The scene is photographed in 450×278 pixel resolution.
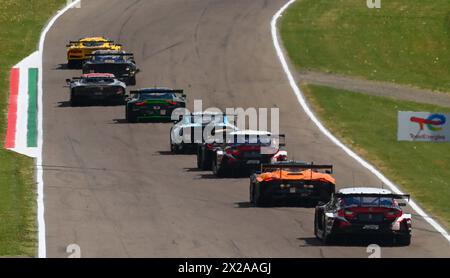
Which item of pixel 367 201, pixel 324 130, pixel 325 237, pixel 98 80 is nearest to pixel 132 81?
pixel 98 80

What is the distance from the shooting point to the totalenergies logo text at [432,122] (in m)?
51.8

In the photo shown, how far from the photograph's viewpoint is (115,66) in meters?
67.4

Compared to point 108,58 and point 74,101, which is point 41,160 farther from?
point 108,58

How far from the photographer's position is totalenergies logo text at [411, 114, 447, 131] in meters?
51.8

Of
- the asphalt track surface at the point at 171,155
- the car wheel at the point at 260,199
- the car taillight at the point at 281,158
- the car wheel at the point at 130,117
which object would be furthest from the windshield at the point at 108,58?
the car wheel at the point at 260,199

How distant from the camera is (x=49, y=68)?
72.2 meters

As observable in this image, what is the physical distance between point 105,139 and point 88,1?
3400cm

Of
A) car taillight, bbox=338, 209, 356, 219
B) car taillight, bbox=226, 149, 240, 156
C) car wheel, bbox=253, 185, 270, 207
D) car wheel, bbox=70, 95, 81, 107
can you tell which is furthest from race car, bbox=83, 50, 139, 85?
car taillight, bbox=338, 209, 356, 219

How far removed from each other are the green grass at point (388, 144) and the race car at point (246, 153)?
3931mm

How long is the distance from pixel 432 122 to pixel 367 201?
733 inches

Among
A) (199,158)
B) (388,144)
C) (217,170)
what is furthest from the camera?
(388,144)

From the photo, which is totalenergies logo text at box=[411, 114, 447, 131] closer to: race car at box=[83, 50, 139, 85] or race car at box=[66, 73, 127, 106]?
race car at box=[66, 73, 127, 106]

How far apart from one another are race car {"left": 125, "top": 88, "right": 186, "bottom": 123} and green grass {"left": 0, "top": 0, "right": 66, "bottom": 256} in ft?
16.1
